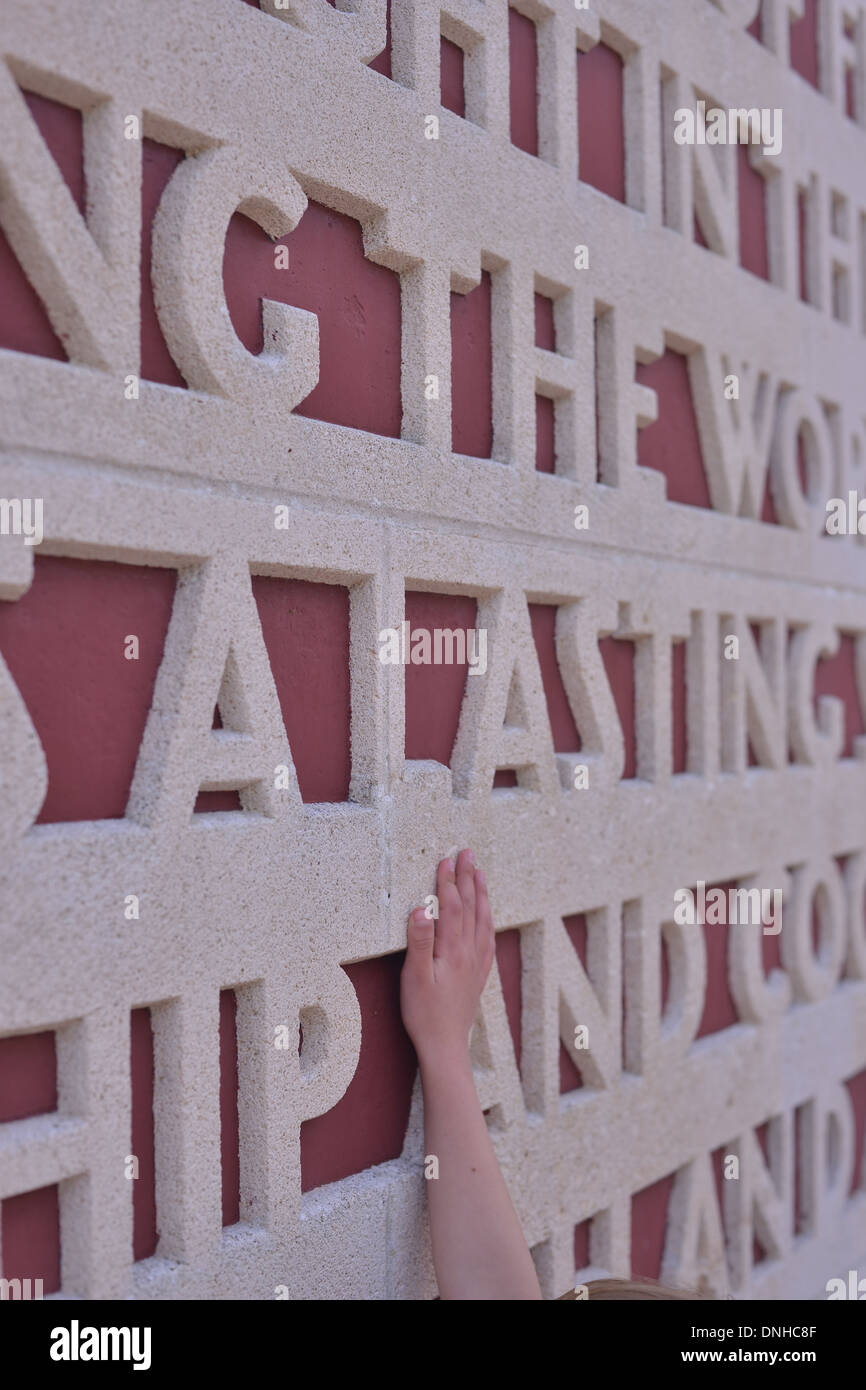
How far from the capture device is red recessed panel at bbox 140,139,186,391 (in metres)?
1.77

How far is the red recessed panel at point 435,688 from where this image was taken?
2211 millimetres

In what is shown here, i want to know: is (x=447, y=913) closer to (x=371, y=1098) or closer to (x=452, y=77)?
(x=371, y=1098)

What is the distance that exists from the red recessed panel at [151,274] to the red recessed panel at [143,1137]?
886 mm

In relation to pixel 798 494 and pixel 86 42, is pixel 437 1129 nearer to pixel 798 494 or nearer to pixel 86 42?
pixel 86 42

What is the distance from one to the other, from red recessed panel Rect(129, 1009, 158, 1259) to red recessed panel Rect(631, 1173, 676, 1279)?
53.9 inches

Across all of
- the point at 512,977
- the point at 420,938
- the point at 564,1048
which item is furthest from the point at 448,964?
the point at 564,1048

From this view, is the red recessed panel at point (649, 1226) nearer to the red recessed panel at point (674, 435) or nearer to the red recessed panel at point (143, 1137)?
the red recessed panel at point (143, 1137)

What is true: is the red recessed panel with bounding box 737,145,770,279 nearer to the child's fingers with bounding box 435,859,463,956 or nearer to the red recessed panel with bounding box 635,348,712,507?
the red recessed panel with bounding box 635,348,712,507

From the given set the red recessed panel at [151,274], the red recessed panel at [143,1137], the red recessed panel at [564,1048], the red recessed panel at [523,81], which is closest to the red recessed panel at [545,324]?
the red recessed panel at [523,81]

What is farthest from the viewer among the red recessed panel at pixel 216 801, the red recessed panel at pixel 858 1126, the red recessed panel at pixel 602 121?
the red recessed panel at pixel 858 1126

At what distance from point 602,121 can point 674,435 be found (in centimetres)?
71

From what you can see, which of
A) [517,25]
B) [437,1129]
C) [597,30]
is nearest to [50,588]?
[437,1129]

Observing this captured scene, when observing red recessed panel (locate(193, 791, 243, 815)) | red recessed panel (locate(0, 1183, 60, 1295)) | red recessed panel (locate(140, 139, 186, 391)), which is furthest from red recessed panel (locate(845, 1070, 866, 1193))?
red recessed panel (locate(140, 139, 186, 391))

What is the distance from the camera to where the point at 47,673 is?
1.64 m
